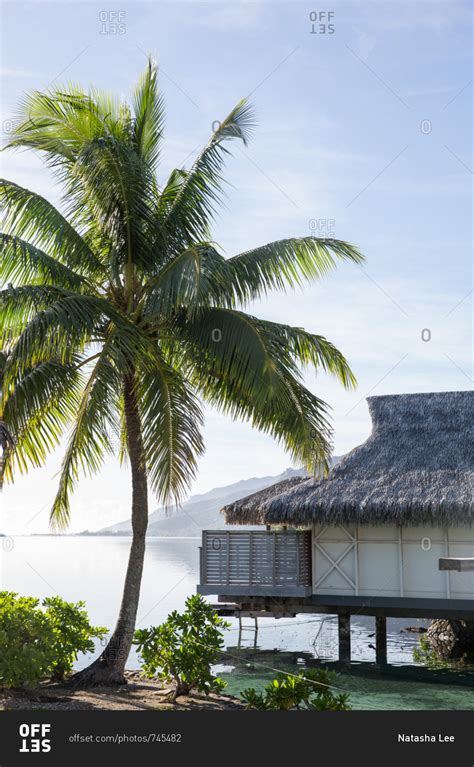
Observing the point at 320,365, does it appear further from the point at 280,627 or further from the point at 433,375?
the point at 280,627

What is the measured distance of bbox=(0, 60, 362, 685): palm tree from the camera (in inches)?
407

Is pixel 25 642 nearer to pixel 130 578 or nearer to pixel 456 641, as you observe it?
pixel 130 578

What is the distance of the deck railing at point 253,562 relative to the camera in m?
15.7

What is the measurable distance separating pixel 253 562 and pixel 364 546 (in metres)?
2.15

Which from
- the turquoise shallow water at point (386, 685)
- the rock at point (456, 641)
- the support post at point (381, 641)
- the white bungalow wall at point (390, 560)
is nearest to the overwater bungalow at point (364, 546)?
the white bungalow wall at point (390, 560)

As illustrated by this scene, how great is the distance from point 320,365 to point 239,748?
6100 mm

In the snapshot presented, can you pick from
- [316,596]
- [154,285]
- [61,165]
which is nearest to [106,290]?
[154,285]

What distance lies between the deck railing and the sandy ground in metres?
4.89

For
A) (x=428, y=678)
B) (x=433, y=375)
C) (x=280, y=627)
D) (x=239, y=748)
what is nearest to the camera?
(x=239, y=748)

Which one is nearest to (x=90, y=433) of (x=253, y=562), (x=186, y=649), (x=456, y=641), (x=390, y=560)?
(x=186, y=649)

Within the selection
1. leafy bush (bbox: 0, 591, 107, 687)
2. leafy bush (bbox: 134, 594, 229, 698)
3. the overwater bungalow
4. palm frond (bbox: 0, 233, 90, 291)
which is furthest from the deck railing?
palm frond (bbox: 0, 233, 90, 291)

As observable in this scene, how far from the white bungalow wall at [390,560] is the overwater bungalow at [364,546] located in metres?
0.02

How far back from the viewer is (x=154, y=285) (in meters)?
10.8

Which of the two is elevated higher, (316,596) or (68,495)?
(68,495)
